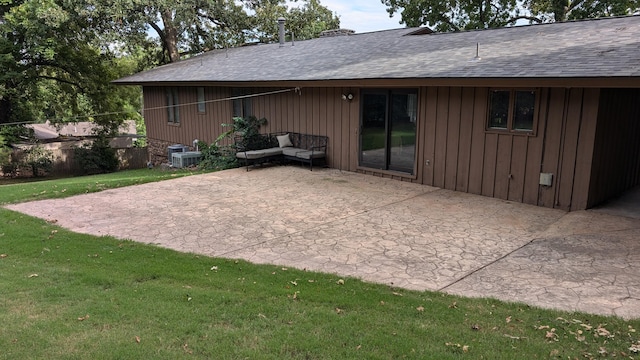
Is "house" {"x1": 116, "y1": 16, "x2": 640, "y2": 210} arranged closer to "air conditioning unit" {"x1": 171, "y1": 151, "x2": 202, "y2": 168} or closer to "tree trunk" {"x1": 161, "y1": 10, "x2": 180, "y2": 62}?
"air conditioning unit" {"x1": 171, "y1": 151, "x2": 202, "y2": 168}

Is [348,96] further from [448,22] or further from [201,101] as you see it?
[448,22]

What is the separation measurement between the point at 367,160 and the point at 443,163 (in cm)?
200

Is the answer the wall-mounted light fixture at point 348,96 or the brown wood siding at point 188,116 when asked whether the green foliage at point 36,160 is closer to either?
the brown wood siding at point 188,116

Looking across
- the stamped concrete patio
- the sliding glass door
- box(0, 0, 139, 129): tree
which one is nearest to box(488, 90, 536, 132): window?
the stamped concrete patio

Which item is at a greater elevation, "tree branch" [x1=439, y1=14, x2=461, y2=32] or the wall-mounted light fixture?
"tree branch" [x1=439, y1=14, x2=461, y2=32]

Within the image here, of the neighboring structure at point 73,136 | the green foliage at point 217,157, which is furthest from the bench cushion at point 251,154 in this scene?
the neighboring structure at point 73,136

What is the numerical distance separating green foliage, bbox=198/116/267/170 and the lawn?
23.2ft

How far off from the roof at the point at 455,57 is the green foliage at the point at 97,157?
19.0 ft

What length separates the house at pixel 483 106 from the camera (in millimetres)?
6832

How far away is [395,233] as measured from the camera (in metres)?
6.15

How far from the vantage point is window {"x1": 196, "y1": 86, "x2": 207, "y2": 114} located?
14733 millimetres

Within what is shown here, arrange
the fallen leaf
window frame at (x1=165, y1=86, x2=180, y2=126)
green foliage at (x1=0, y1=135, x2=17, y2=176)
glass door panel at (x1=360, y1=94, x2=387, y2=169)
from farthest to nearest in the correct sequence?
green foliage at (x1=0, y1=135, x2=17, y2=176), window frame at (x1=165, y1=86, x2=180, y2=126), glass door panel at (x1=360, y1=94, x2=387, y2=169), the fallen leaf

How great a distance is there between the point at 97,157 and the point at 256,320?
1826cm

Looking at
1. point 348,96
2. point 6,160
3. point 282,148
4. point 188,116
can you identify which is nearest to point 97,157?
point 6,160
